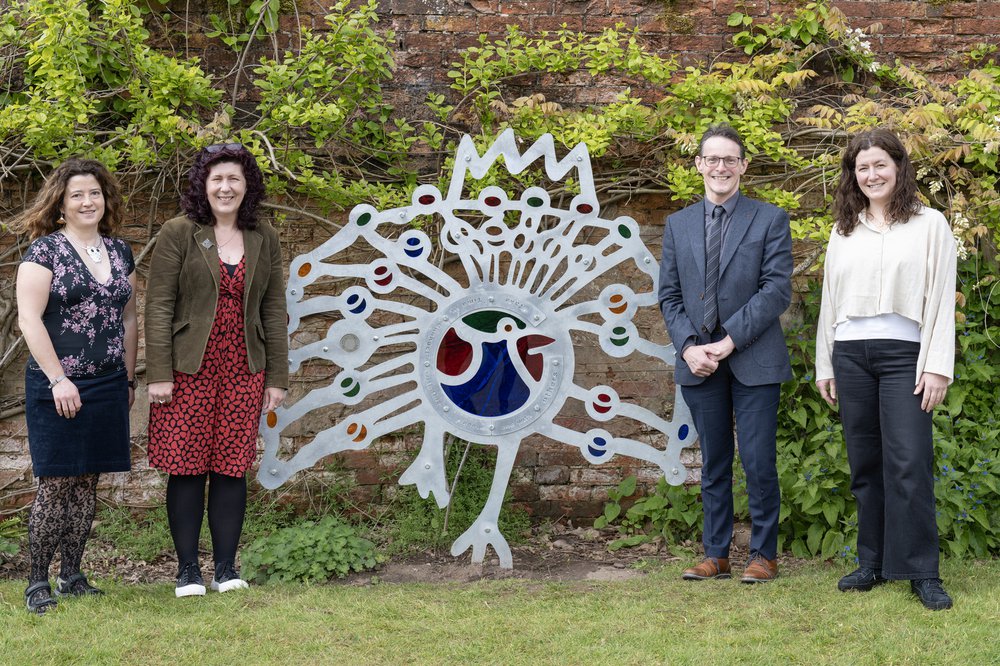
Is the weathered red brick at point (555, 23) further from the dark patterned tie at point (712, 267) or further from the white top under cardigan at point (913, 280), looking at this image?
the white top under cardigan at point (913, 280)

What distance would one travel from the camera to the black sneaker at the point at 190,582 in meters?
3.41

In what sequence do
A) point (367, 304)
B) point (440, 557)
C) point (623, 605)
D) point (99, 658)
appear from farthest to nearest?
point (440, 557)
point (367, 304)
point (623, 605)
point (99, 658)

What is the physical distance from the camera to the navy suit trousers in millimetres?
3475

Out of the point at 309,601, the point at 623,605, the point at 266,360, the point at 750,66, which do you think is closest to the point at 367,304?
the point at 266,360

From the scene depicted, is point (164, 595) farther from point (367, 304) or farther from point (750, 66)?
point (750, 66)

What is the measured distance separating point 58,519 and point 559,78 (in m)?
2.81

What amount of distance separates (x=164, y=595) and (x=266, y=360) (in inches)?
36.0

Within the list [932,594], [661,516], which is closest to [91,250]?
[661,516]

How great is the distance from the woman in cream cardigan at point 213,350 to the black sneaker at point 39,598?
0.43m

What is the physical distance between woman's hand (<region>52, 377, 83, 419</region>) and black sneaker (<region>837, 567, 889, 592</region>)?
8.89ft

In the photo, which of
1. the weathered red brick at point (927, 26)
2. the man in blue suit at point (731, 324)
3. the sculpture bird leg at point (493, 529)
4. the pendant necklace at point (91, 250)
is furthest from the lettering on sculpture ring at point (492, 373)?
the weathered red brick at point (927, 26)

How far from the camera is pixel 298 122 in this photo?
3.96m

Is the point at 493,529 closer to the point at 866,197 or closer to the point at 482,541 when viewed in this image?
the point at 482,541

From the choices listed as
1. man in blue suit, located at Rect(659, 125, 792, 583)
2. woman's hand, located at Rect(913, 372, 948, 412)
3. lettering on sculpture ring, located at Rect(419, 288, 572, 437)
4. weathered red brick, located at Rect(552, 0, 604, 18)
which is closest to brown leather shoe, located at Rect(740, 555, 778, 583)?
man in blue suit, located at Rect(659, 125, 792, 583)
